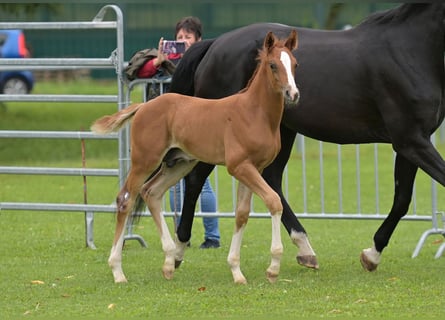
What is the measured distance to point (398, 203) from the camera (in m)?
8.28

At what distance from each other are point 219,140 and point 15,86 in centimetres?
1868

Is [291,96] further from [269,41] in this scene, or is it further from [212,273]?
[212,273]

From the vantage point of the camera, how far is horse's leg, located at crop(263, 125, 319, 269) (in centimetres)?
820

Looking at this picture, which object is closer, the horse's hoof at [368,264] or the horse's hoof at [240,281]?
the horse's hoof at [240,281]

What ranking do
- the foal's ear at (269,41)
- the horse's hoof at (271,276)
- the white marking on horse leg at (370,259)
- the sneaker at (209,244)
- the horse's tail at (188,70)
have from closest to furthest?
the foal's ear at (269,41)
the horse's hoof at (271,276)
the white marking on horse leg at (370,259)
the horse's tail at (188,70)
the sneaker at (209,244)

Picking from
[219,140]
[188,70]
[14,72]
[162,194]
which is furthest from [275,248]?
[14,72]

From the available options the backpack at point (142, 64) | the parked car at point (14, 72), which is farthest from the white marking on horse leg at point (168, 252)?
the parked car at point (14, 72)

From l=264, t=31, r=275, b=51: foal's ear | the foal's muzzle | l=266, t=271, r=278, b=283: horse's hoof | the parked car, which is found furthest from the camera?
the parked car

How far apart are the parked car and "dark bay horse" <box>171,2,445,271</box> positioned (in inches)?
603

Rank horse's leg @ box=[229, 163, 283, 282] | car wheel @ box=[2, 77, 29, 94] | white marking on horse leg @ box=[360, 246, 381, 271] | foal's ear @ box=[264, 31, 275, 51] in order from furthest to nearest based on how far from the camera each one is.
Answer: car wheel @ box=[2, 77, 29, 94]
white marking on horse leg @ box=[360, 246, 381, 271]
horse's leg @ box=[229, 163, 283, 282]
foal's ear @ box=[264, 31, 275, 51]

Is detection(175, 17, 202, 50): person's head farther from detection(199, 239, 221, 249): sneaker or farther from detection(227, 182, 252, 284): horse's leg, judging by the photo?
detection(227, 182, 252, 284): horse's leg

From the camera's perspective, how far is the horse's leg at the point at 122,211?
25.2 feet

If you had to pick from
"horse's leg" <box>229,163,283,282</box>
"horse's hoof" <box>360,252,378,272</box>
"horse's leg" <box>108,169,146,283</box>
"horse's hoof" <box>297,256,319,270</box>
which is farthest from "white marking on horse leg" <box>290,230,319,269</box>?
"horse's leg" <box>108,169,146,283</box>

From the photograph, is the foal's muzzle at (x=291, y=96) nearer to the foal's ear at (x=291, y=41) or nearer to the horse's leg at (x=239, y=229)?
the foal's ear at (x=291, y=41)
